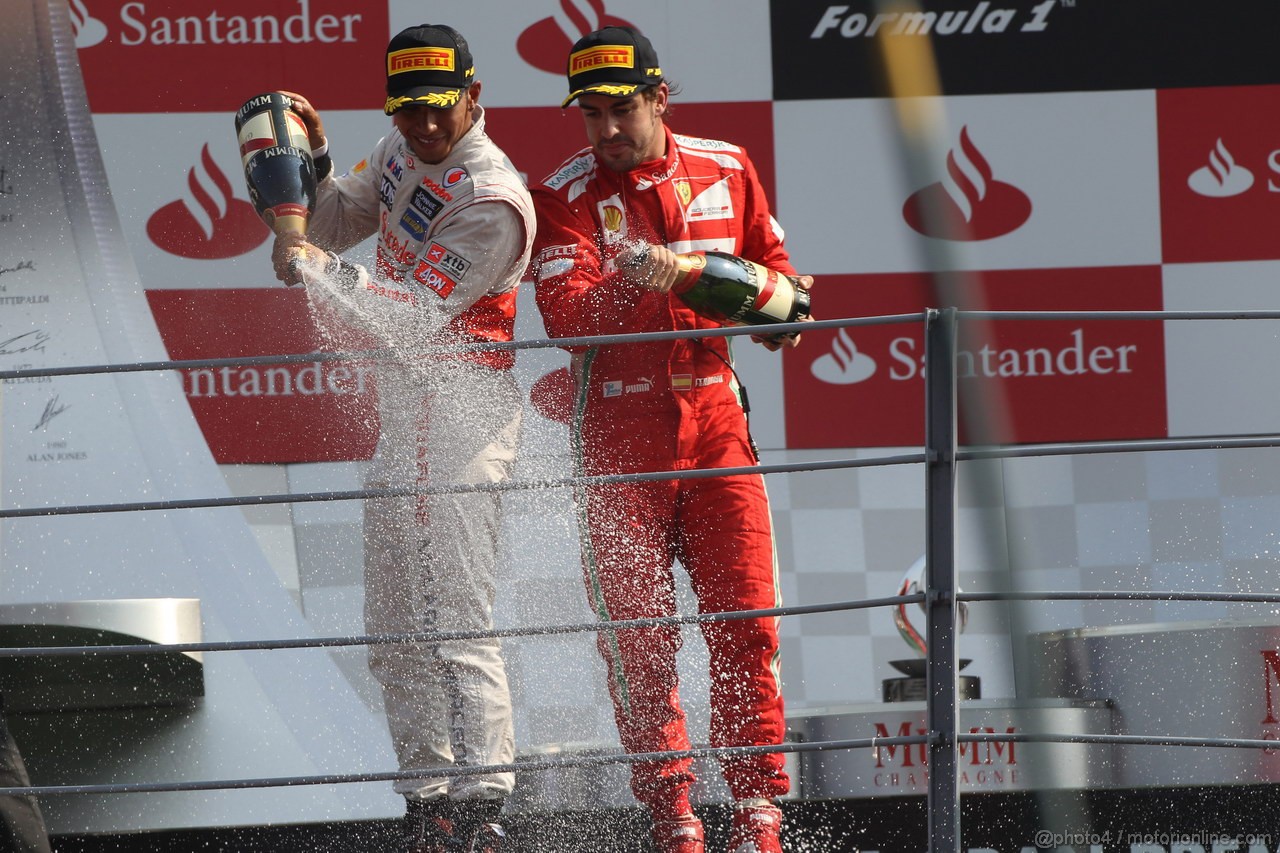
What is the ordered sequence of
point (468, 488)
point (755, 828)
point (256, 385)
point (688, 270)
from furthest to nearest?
point (256, 385), point (688, 270), point (755, 828), point (468, 488)

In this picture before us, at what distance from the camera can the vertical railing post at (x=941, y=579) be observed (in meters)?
1.63

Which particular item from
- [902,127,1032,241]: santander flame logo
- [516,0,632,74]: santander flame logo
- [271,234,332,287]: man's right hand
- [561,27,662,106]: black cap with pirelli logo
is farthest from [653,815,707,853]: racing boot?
[516,0,632,74]: santander flame logo

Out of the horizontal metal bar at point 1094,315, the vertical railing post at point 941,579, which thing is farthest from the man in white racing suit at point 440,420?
the horizontal metal bar at point 1094,315

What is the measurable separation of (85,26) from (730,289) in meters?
1.40

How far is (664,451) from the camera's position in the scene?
2.09 metres

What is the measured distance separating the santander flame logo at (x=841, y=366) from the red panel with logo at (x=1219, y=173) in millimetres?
558

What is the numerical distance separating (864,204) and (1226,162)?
0.64 meters

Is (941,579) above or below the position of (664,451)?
below

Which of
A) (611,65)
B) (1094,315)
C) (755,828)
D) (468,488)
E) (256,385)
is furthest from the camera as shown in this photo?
(256,385)

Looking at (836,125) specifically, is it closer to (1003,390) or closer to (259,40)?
(1003,390)

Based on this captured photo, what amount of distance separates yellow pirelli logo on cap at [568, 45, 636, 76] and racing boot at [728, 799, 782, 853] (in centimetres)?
94

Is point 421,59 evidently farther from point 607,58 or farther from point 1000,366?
point 1000,366

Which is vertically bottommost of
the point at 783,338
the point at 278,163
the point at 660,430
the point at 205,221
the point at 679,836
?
the point at 679,836

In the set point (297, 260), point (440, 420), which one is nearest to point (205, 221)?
point (297, 260)
